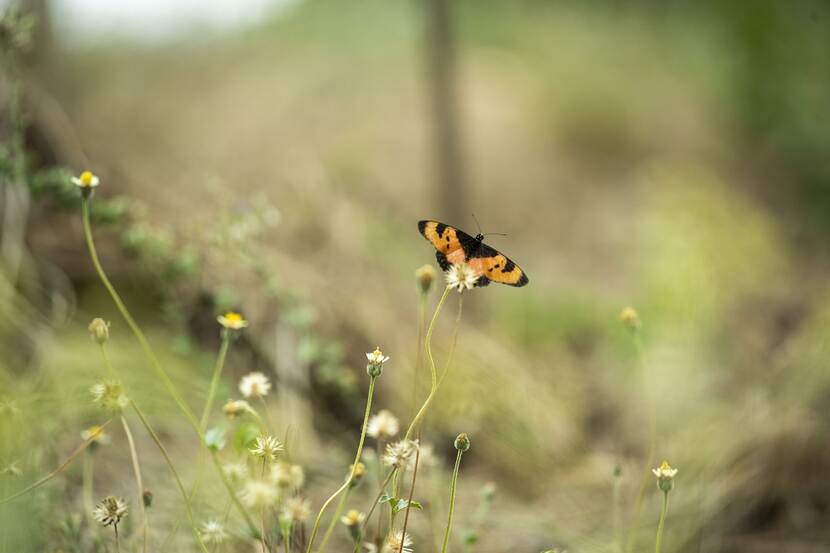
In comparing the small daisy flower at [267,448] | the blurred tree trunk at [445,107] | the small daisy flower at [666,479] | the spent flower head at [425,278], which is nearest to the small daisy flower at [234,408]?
the small daisy flower at [267,448]

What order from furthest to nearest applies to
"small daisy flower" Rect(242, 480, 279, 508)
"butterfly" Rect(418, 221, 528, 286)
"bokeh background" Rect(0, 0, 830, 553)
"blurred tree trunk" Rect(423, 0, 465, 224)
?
1. "blurred tree trunk" Rect(423, 0, 465, 224)
2. "bokeh background" Rect(0, 0, 830, 553)
3. "butterfly" Rect(418, 221, 528, 286)
4. "small daisy flower" Rect(242, 480, 279, 508)

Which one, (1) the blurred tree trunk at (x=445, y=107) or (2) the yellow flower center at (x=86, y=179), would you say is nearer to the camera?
(2) the yellow flower center at (x=86, y=179)

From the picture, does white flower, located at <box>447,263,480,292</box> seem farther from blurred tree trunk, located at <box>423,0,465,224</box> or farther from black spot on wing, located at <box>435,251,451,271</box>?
blurred tree trunk, located at <box>423,0,465,224</box>

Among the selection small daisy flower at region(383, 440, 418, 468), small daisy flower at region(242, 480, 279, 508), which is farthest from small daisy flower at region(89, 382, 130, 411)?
small daisy flower at region(383, 440, 418, 468)

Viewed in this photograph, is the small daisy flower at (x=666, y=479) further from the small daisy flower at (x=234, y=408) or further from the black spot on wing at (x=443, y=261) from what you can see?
the small daisy flower at (x=234, y=408)

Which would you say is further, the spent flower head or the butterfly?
the butterfly

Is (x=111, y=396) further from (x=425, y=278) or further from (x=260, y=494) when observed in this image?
(x=425, y=278)
